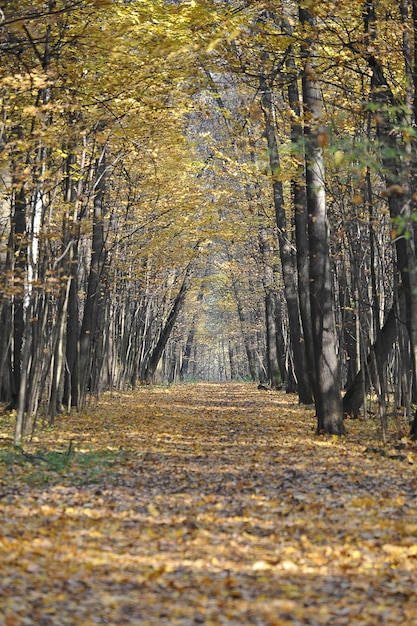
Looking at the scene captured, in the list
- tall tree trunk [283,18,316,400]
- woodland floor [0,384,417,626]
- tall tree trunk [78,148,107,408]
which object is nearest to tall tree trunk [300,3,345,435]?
woodland floor [0,384,417,626]

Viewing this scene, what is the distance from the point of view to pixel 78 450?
11.1 meters

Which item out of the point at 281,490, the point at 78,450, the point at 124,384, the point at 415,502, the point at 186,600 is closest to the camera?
the point at 186,600

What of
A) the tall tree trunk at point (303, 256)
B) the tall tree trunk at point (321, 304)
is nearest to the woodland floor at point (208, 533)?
the tall tree trunk at point (321, 304)

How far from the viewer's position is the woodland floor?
15.1ft

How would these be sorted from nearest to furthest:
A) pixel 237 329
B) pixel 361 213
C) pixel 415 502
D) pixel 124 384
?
1. pixel 415 502
2. pixel 361 213
3. pixel 124 384
4. pixel 237 329

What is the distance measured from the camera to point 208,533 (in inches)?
250

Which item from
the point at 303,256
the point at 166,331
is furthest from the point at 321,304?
the point at 166,331

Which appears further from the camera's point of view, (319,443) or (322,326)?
(322,326)

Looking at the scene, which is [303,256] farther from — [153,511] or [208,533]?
[208,533]

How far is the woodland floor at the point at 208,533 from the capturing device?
4602 millimetres

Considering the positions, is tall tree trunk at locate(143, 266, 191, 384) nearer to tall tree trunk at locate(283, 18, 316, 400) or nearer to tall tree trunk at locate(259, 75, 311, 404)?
tall tree trunk at locate(259, 75, 311, 404)

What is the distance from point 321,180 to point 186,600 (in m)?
9.35

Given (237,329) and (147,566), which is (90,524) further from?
(237,329)

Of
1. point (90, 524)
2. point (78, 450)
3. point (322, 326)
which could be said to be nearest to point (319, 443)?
point (322, 326)
